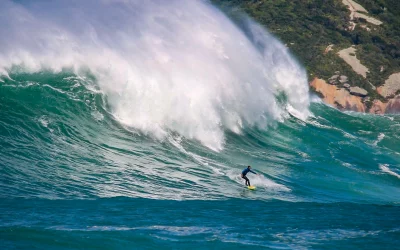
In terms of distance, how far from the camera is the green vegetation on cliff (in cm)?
6962

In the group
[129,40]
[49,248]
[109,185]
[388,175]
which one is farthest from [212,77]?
[49,248]

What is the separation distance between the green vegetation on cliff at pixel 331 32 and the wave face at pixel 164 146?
1336 inches

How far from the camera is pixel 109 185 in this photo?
16375mm

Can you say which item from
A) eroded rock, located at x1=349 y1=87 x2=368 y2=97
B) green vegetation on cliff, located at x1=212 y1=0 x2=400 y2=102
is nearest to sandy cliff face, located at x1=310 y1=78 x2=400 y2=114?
eroded rock, located at x1=349 y1=87 x2=368 y2=97

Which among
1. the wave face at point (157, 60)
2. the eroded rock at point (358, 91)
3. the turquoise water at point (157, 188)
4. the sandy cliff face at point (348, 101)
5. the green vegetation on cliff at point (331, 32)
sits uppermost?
the green vegetation on cliff at point (331, 32)

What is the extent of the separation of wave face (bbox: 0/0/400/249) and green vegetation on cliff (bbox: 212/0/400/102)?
3394cm

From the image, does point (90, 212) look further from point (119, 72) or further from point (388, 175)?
point (388, 175)

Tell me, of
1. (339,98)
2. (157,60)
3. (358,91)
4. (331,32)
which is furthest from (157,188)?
(331,32)

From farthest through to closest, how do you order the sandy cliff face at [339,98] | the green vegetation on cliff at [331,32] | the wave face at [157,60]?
the green vegetation on cliff at [331,32] < the sandy cliff face at [339,98] < the wave face at [157,60]

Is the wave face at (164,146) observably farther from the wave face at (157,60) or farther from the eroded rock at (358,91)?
the eroded rock at (358,91)

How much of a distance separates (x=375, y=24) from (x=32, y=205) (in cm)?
7156

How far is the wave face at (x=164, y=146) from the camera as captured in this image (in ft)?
44.3

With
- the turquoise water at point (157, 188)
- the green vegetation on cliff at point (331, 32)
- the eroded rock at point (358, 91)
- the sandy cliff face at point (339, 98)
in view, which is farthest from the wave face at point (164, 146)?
the green vegetation on cliff at point (331, 32)

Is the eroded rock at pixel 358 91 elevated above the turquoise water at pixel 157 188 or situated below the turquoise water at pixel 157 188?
above
